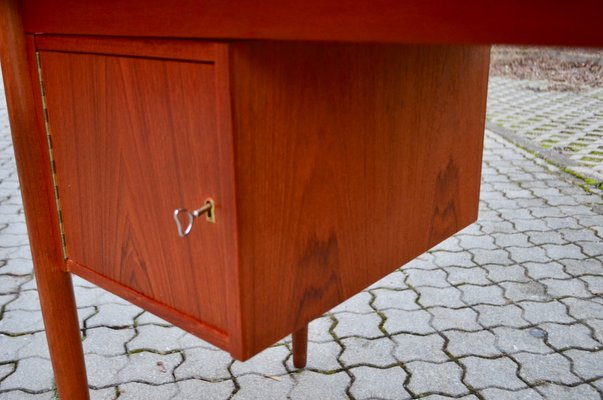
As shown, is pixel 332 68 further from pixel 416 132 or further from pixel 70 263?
pixel 70 263

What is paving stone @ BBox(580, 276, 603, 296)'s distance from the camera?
251cm

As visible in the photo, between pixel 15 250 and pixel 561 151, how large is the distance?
3.97m

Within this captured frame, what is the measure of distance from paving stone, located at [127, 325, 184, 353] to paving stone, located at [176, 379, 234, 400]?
24 centimetres

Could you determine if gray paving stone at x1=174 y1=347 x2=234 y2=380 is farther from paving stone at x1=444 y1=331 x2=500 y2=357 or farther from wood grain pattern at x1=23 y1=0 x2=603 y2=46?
wood grain pattern at x1=23 y1=0 x2=603 y2=46

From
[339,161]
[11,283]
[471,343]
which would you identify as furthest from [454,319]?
[11,283]

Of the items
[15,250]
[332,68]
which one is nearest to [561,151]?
[15,250]

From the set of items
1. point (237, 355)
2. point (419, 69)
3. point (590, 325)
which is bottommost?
point (590, 325)

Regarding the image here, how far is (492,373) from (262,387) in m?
0.76

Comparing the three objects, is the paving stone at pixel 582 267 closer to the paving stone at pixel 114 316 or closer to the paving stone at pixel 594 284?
the paving stone at pixel 594 284

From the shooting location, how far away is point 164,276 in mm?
1005

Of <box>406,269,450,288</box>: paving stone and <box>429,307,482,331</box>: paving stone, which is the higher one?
<box>406,269,450,288</box>: paving stone

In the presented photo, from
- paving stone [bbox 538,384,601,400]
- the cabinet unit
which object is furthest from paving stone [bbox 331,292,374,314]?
the cabinet unit

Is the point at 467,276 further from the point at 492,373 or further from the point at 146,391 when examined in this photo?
the point at 146,391

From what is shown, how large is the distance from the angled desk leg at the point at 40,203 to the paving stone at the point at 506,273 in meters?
1.90
